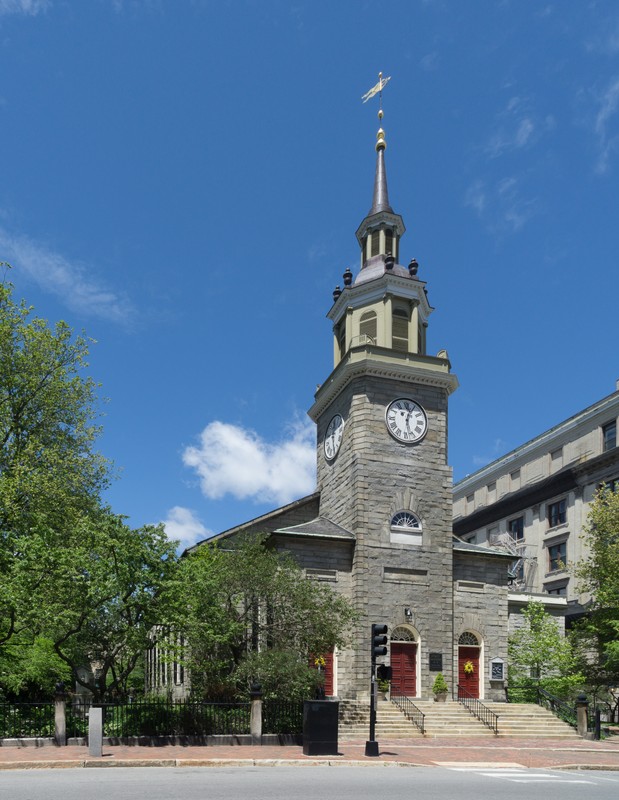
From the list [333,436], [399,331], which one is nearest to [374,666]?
[333,436]

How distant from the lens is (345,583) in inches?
1296

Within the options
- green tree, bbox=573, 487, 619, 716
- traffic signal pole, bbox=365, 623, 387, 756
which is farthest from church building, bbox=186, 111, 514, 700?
traffic signal pole, bbox=365, 623, 387, 756

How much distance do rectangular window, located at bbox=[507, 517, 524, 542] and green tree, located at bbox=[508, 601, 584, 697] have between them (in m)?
16.8

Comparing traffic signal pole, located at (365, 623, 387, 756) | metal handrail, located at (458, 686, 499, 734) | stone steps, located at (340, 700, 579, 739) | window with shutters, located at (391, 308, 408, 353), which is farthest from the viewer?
window with shutters, located at (391, 308, 408, 353)

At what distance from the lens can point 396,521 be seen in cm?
3372

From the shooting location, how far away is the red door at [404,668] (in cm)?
3183

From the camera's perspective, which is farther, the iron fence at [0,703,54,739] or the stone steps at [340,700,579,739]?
the stone steps at [340,700,579,739]

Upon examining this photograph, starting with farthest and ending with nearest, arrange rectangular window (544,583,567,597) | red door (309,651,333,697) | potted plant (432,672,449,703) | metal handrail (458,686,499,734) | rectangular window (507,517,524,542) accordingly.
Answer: rectangular window (507,517,524,542)
rectangular window (544,583,567,597)
red door (309,651,333,697)
potted plant (432,672,449,703)
metal handrail (458,686,499,734)

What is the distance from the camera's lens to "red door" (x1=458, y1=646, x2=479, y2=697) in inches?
1315

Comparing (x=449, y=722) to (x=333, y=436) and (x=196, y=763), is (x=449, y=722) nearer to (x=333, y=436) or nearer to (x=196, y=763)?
(x=196, y=763)

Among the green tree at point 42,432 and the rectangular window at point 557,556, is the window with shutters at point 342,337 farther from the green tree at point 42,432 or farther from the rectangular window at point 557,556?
the rectangular window at point 557,556

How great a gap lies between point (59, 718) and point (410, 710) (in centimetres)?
1403

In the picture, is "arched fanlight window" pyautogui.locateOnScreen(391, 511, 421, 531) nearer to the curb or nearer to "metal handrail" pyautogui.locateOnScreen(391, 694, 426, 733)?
"metal handrail" pyautogui.locateOnScreen(391, 694, 426, 733)

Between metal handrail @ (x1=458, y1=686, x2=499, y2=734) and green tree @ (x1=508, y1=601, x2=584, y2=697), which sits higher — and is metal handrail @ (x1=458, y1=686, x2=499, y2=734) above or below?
below
